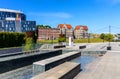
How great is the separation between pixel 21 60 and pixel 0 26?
10337 centimetres

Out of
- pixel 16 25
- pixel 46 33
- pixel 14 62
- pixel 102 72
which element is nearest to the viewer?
pixel 102 72

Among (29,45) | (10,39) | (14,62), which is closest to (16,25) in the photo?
(10,39)

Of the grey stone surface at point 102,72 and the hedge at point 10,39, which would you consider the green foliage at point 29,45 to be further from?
the grey stone surface at point 102,72

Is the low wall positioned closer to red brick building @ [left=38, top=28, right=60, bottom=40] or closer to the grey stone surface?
the grey stone surface

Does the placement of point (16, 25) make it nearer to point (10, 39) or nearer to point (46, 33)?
point (46, 33)

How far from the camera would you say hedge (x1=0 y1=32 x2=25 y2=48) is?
33.1 m

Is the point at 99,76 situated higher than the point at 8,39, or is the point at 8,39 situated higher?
the point at 8,39

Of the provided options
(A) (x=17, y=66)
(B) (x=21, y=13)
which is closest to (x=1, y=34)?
(A) (x=17, y=66)

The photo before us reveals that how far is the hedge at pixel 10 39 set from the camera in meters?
33.1

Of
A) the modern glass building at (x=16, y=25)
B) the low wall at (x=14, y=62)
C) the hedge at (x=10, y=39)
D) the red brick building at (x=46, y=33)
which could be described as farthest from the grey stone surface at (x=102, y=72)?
the modern glass building at (x=16, y=25)

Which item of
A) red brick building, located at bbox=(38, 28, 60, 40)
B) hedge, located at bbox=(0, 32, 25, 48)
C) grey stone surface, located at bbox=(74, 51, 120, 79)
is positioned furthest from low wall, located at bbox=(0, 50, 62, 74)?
red brick building, located at bbox=(38, 28, 60, 40)

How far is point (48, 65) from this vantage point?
11.8m

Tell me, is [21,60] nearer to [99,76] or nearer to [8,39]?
[99,76]

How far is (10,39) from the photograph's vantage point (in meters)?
35.3
